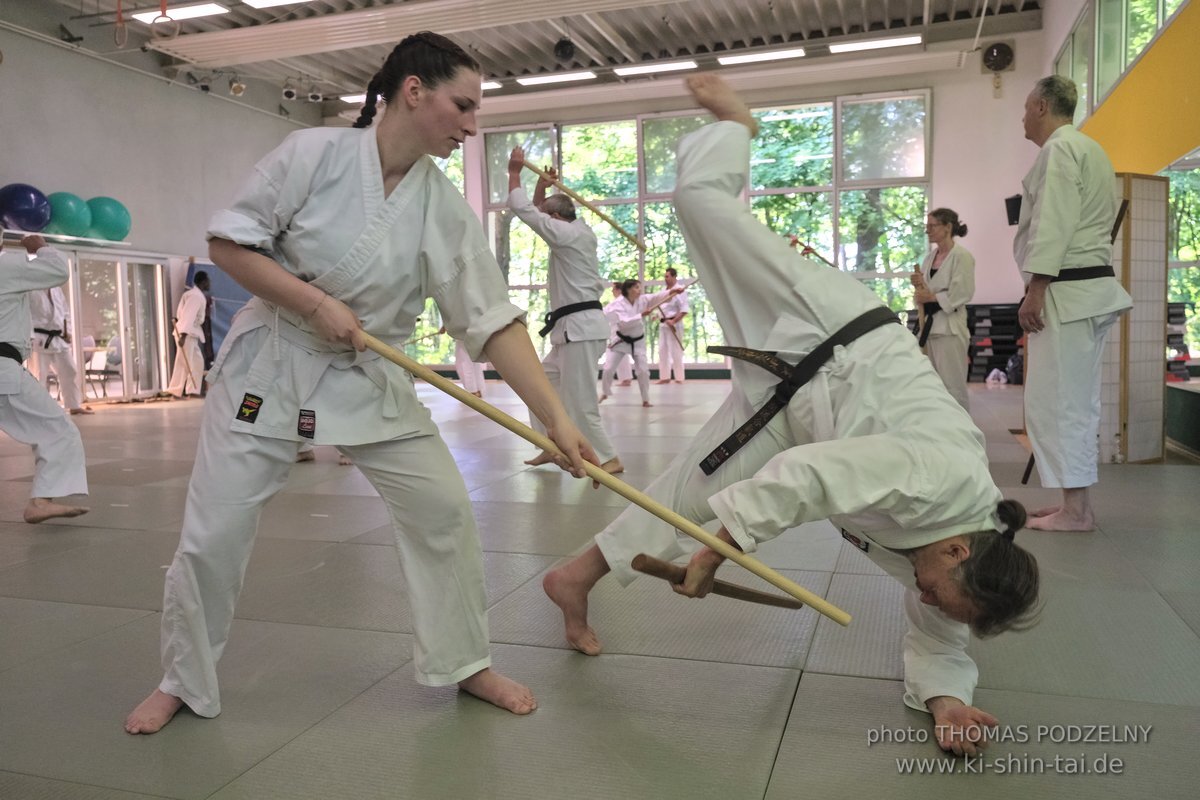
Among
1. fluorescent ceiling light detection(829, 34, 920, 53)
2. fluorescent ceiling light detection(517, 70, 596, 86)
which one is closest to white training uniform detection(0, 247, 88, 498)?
fluorescent ceiling light detection(517, 70, 596, 86)

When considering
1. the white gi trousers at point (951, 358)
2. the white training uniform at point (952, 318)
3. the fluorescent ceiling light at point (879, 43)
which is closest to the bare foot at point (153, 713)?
the white training uniform at point (952, 318)

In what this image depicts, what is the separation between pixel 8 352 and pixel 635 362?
23.9ft

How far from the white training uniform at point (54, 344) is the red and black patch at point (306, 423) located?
8546mm

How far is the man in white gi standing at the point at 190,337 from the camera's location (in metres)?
12.6

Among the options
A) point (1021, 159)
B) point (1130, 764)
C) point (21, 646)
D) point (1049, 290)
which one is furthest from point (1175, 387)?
point (1021, 159)

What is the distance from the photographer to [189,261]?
42.7 feet

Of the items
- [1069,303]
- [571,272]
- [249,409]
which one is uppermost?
[571,272]

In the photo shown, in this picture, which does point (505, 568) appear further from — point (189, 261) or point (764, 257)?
point (189, 261)

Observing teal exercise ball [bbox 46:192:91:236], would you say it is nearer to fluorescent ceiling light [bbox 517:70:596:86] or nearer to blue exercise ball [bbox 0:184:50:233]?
blue exercise ball [bbox 0:184:50:233]

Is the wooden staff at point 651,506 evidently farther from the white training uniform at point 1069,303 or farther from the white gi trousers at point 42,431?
the white gi trousers at point 42,431

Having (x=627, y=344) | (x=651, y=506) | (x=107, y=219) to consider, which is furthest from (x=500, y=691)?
(x=107, y=219)

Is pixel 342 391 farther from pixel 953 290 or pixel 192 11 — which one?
pixel 192 11

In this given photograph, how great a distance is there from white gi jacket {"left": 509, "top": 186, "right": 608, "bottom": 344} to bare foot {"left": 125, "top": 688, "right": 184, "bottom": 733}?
391cm

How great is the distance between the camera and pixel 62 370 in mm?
9969
